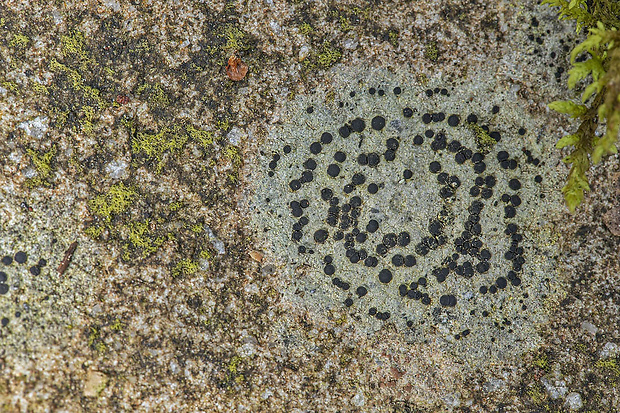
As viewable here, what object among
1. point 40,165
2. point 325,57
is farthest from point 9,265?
point 325,57

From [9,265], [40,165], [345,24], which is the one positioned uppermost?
[345,24]

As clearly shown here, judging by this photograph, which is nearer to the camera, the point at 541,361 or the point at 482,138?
the point at 482,138

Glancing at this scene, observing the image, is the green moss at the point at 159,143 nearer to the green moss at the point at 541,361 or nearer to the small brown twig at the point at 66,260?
the small brown twig at the point at 66,260

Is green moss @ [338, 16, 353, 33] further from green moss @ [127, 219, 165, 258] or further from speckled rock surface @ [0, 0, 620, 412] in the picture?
green moss @ [127, 219, 165, 258]

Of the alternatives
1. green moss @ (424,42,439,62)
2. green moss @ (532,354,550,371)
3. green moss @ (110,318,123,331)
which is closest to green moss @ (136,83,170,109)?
green moss @ (110,318,123,331)

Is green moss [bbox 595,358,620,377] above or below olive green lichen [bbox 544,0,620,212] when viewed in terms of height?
below

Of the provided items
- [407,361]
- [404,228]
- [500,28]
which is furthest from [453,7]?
[407,361]

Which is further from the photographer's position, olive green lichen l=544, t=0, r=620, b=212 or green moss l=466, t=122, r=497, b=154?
green moss l=466, t=122, r=497, b=154

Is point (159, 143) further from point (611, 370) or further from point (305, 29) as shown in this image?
point (611, 370)
